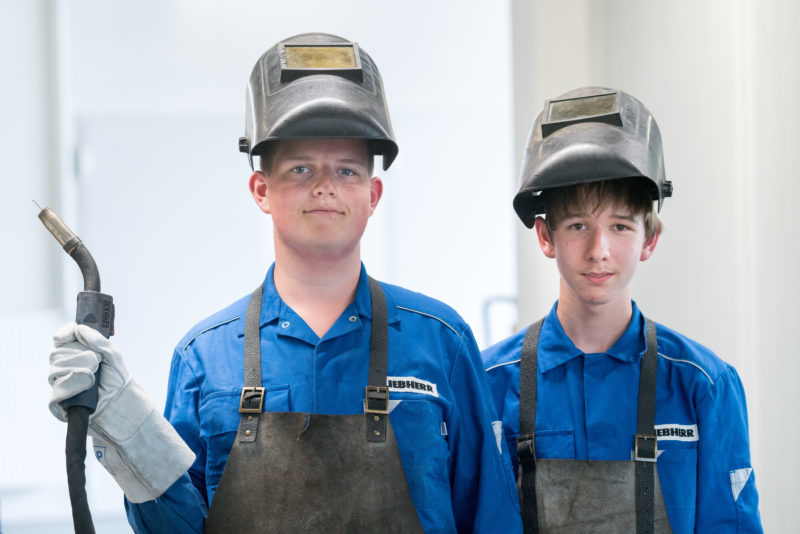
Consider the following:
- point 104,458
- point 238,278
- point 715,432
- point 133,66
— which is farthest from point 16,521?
point 715,432

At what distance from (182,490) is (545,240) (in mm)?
861

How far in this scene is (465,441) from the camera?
5.08 ft

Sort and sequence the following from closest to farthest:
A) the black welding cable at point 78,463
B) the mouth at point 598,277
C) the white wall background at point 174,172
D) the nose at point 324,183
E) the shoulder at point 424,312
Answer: the black welding cable at point 78,463, the nose at point 324,183, the shoulder at point 424,312, the mouth at point 598,277, the white wall background at point 174,172

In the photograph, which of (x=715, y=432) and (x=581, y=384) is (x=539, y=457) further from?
(x=715, y=432)

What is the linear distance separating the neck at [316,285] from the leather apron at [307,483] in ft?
0.70

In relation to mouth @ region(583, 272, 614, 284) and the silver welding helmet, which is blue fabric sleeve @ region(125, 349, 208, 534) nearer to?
the silver welding helmet

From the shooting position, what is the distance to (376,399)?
1481 millimetres

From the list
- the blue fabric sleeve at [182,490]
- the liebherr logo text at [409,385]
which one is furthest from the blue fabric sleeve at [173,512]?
the liebherr logo text at [409,385]

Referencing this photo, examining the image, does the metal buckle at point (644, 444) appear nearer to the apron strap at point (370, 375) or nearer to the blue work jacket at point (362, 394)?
the blue work jacket at point (362, 394)

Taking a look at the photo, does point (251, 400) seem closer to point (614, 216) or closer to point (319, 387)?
point (319, 387)

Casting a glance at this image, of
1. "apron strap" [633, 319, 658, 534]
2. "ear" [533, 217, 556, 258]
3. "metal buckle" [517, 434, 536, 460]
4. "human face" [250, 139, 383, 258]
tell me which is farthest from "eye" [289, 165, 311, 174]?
"apron strap" [633, 319, 658, 534]

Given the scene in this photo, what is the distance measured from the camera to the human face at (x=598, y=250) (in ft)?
5.57

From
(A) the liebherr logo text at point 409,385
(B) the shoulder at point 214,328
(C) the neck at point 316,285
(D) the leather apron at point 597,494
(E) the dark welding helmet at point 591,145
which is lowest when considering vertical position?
(D) the leather apron at point 597,494

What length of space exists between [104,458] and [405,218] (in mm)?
3049
